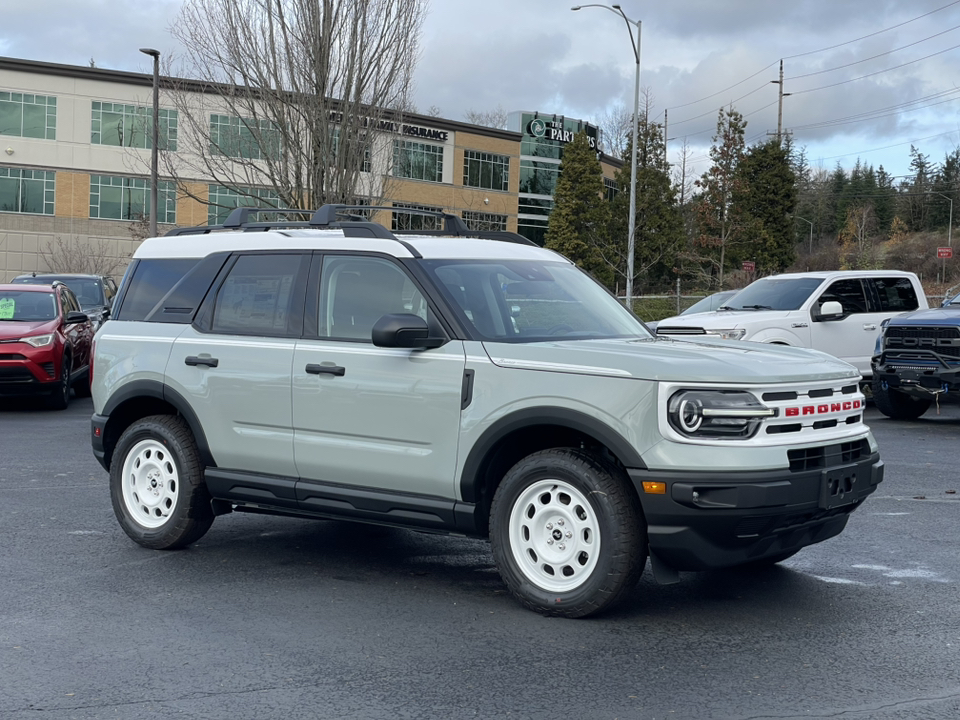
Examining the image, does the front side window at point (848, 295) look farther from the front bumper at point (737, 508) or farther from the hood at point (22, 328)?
the front bumper at point (737, 508)

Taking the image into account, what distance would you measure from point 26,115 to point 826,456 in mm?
56687

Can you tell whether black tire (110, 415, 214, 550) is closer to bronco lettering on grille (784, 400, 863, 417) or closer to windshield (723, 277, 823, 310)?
bronco lettering on grille (784, 400, 863, 417)

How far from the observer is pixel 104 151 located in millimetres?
56094

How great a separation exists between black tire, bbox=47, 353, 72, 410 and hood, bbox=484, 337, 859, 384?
1107 centimetres

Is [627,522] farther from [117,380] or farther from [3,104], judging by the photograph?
[3,104]

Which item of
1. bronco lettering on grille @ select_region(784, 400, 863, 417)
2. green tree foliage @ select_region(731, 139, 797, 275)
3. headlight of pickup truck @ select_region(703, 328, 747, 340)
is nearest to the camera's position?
bronco lettering on grille @ select_region(784, 400, 863, 417)

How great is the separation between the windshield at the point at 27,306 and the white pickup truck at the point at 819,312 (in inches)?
338

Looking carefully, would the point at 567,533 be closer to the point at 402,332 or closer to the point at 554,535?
the point at 554,535

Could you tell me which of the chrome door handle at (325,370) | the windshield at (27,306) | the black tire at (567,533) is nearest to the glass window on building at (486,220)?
the windshield at (27,306)

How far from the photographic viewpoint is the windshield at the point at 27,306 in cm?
1547

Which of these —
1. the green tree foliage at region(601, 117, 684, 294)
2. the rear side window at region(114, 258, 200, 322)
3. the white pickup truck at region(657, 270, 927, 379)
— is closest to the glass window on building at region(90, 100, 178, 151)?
the green tree foliage at region(601, 117, 684, 294)

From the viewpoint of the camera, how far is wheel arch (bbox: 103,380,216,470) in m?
6.62

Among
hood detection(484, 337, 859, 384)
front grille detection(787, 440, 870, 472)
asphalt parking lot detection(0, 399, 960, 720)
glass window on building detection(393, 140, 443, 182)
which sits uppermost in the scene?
glass window on building detection(393, 140, 443, 182)

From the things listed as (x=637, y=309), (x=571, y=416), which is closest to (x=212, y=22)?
(x=637, y=309)
